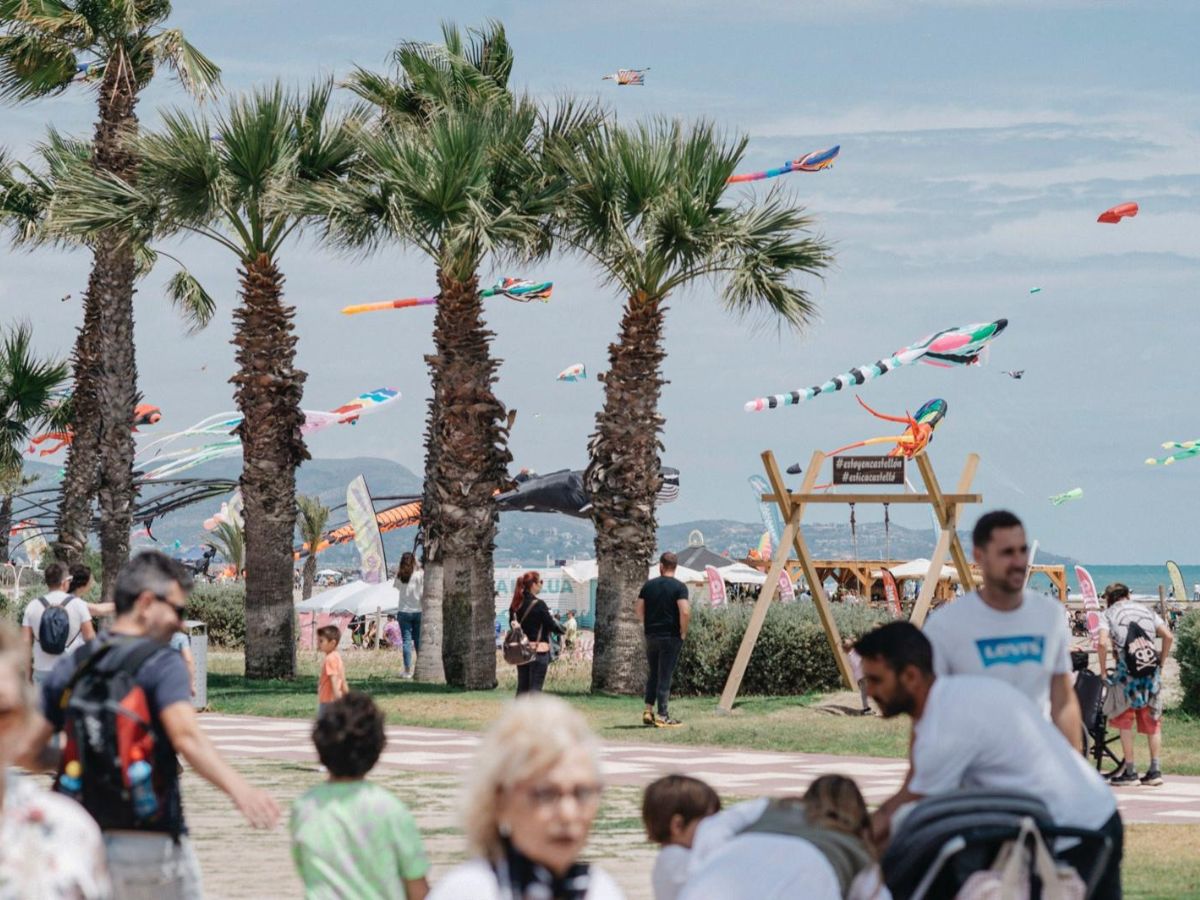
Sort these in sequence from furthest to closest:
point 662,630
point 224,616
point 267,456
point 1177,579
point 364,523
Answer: point 1177,579 < point 224,616 < point 364,523 < point 267,456 < point 662,630

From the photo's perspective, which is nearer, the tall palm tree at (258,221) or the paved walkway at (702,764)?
the paved walkway at (702,764)

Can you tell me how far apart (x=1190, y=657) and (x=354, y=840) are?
1509 centimetres

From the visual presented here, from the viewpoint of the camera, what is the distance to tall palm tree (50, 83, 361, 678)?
21750 millimetres

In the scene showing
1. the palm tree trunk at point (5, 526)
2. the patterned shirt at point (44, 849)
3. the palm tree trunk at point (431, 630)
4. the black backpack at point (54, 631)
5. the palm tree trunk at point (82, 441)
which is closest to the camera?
the patterned shirt at point (44, 849)

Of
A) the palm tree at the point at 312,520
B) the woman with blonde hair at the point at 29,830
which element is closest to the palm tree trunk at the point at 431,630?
the woman with blonde hair at the point at 29,830

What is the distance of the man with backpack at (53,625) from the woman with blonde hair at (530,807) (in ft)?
29.4

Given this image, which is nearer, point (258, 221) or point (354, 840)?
point (354, 840)

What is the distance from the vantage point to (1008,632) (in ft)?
18.2

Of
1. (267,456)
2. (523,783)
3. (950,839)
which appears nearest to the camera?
(523,783)

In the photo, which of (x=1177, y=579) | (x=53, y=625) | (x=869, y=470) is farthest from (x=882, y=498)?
(x=1177, y=579)

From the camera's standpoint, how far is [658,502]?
865 inches

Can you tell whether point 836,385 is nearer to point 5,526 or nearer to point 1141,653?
point 1141,653

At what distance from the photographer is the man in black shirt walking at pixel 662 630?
688 inches

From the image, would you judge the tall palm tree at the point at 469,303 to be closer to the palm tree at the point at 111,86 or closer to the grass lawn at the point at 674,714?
the grass lawn at the point at 674,714
